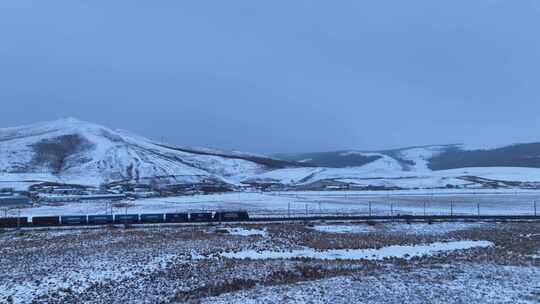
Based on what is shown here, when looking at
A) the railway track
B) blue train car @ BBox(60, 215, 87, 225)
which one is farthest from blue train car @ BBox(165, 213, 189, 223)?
blue train car @ BBox(60, 215, 87, 225)

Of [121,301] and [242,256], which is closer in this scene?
[121,301]

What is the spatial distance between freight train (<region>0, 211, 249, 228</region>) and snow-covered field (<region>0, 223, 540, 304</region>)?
8.87 meters

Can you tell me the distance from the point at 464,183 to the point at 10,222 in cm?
12566

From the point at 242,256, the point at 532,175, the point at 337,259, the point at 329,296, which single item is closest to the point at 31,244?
the point at 242,256

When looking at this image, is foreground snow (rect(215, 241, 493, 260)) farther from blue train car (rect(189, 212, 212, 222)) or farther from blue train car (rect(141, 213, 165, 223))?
blue train car (rect(141, 213, 165, 223))

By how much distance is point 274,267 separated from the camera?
83.3ft

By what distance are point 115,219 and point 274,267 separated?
32292 millimetres

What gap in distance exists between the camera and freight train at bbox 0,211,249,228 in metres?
50.5

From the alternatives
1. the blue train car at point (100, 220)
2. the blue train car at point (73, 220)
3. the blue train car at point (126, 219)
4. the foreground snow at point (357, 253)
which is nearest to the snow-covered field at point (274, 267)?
the foreground snow at point (357, 253)

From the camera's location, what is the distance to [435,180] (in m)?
153

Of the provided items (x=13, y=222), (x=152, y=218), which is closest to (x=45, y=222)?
(x=13, y=222)

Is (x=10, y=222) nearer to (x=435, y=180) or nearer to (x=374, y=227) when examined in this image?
(x=374, y=227)

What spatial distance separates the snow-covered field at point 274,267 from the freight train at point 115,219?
29.1ft

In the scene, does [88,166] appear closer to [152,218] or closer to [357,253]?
[152,218]
